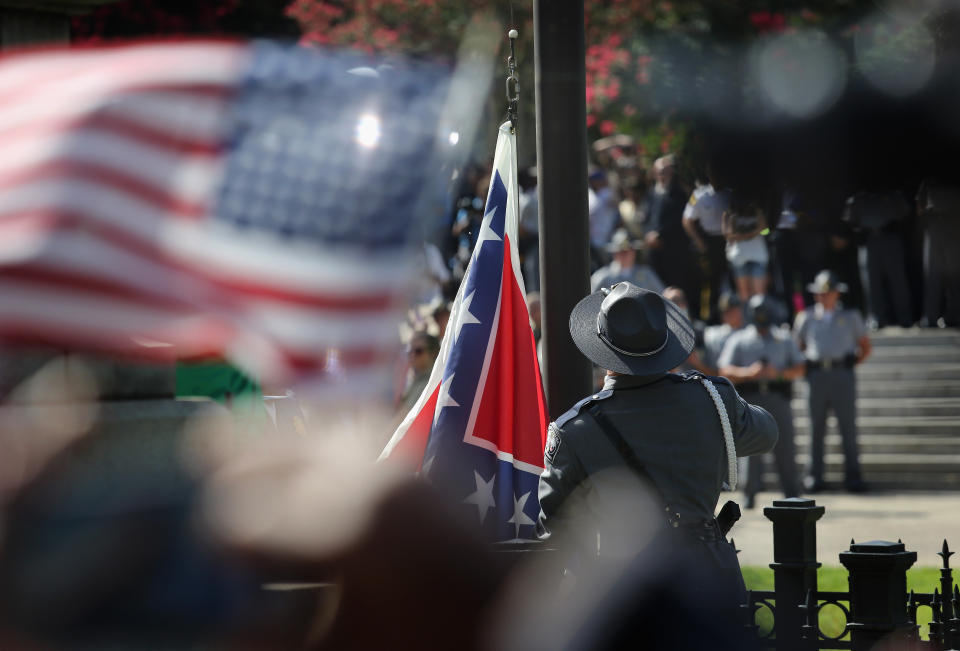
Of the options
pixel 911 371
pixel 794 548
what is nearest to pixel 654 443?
pixel 794 548

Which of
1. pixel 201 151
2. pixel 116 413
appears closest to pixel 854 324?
pixel 116 413

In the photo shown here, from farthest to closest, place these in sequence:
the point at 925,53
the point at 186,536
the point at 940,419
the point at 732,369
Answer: the point at 940,419 → the point at 732,369 → the point at 925,53 → the point at 186,536

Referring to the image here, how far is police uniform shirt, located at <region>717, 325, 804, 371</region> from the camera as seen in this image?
1222 centimetres

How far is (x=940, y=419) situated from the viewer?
14.3m

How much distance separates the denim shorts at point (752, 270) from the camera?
43.8ft

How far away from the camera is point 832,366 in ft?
42.4

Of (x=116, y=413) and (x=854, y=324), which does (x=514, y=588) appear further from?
(x=854, y=324)

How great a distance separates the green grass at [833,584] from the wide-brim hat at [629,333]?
221 cm

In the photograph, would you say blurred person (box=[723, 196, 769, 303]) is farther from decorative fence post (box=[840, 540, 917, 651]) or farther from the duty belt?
decorative fence post (box=[840, 540, 917, 651])

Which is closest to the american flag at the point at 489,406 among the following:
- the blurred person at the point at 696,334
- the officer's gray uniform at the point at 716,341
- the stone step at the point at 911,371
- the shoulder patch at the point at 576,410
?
the shoulder patch at the point at 576,410

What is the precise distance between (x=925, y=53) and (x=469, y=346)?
203cm

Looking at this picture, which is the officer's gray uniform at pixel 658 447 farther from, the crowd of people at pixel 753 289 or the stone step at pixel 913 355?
the stone step at pixel 913 355

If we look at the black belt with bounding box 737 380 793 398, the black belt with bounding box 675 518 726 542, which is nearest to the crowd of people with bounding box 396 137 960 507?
the black belt with bounding box 737 380 793 398

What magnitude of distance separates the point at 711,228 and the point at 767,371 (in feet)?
21.2
